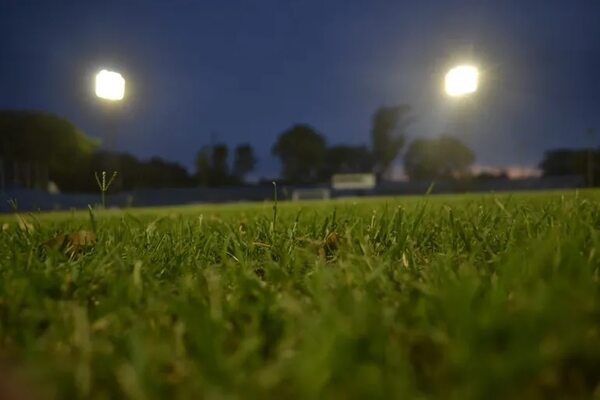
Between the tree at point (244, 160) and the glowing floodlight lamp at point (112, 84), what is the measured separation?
2026 inches

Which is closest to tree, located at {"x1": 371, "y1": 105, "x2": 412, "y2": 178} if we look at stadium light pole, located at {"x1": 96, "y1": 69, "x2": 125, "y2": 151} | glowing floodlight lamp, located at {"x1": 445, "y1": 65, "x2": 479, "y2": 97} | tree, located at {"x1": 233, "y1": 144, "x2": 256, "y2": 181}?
tree, located at {"x1": 233, "y1": 144, "x2": 256, "y2": 181}

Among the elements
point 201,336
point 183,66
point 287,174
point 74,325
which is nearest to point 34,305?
point 74,325

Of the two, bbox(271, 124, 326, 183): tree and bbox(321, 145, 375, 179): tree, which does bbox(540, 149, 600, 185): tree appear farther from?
bbox(271, 124, 326, 183): tree

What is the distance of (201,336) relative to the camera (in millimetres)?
608

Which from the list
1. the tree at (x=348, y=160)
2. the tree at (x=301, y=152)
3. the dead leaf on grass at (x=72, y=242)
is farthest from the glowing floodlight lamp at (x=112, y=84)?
the tree at (x=348, y=160)

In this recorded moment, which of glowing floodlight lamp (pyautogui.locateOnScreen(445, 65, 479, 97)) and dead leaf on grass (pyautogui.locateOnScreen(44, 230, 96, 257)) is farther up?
glowing floodlight lamp (pyautogui.locateOnScreen(445, 65, 479, 97))

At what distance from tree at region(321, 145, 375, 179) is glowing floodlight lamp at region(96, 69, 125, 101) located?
2088 inches

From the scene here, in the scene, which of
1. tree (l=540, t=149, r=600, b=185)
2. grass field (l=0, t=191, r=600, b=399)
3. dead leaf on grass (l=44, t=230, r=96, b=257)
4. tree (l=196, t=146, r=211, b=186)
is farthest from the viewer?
tree (l=196, t=146, r=211, b=186)

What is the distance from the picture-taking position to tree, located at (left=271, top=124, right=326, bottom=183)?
223 feet

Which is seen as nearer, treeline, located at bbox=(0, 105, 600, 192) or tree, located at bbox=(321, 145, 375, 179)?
treeline, located at bbox=(0, 105, 600, 192)

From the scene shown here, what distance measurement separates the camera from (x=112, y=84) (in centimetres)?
1770

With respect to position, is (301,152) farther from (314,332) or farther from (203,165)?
(314,332)

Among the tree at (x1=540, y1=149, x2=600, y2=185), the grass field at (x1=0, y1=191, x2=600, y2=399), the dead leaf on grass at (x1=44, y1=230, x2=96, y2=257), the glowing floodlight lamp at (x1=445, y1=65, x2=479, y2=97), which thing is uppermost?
the glowing floodlight lamp at (x1=445, y1=65, x2=479, y2=97)

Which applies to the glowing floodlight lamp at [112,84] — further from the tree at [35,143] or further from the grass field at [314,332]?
the tree at [35,143]
